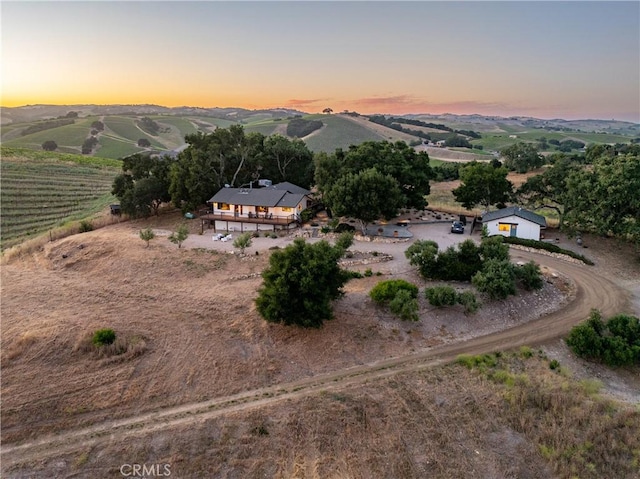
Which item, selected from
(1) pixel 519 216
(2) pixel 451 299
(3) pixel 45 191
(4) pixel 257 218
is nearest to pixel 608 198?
(1) pixel 519 216

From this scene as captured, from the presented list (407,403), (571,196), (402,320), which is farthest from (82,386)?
(571,196)

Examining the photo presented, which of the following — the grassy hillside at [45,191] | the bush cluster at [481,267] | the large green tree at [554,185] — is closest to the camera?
the bush cluster at [481,267]

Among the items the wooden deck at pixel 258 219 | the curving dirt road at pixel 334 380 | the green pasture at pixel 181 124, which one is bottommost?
the curving dirt road at pixel 334 380

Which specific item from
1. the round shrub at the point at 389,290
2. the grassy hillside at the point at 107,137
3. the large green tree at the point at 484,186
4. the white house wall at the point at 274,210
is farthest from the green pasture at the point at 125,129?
the round shrub at the point at 389,290

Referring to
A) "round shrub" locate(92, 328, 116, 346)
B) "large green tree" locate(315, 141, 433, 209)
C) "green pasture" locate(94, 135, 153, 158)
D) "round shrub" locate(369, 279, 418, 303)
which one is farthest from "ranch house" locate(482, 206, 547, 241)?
"green pasture" locate(94, 135, 153, 158)

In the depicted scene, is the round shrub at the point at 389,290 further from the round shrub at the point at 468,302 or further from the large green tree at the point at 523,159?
the large green tree at the point at 523,159

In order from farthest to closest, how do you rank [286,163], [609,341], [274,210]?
[286,163], [274,210], [609,341]

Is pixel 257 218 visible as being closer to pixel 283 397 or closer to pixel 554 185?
pixel 283 397
